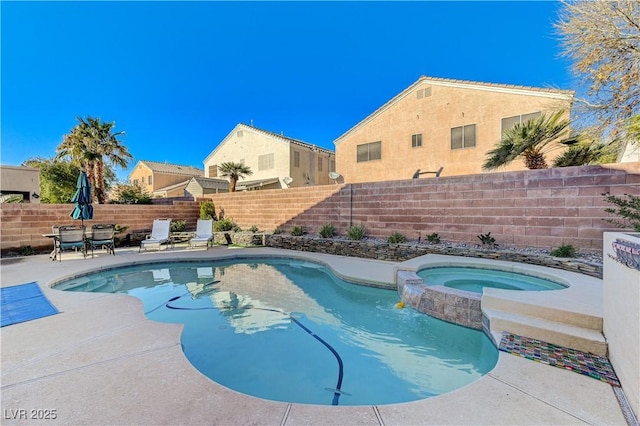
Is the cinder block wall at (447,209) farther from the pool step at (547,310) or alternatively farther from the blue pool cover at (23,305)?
the blue pool cover at (23,305)

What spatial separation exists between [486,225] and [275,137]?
18.3 m

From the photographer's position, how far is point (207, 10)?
1075cm

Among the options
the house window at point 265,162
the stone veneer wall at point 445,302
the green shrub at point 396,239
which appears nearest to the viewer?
the stone veneer wall at point 445,302

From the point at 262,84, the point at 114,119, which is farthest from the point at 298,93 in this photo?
the point at 114,119

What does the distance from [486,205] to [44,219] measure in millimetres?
15113

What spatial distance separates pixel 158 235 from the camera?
11539 millimetres

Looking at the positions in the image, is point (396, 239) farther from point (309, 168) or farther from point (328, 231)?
point (309, 168)

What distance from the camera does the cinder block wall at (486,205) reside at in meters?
6.32

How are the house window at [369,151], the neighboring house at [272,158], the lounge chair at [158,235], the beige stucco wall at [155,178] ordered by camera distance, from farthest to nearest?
the beige stucco wall at [155,178] → the neighboring house at [272,158] → the house window at [369,151] → the lounge chair at [158,235]

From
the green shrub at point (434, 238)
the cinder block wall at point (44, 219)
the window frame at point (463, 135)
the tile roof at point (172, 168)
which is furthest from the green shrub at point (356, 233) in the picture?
the tile roof at point (172, 168)

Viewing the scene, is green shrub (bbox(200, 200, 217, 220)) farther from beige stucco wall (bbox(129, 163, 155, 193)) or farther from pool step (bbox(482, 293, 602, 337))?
beige stucco wall (bbox(129, 163, 155, 193))

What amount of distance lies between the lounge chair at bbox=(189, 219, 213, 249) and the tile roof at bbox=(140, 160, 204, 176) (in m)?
23.9

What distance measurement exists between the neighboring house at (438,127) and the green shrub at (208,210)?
28.6 ft

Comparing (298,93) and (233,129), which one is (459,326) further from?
(233,129)
